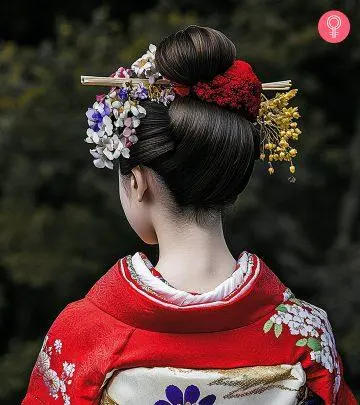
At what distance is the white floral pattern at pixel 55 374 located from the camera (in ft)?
6.16

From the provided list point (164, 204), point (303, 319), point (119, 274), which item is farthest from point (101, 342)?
point (303, 319)

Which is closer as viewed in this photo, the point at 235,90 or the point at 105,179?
the point at 235,90

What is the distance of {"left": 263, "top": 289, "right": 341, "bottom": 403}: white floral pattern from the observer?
6.32ft

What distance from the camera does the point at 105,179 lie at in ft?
14.8

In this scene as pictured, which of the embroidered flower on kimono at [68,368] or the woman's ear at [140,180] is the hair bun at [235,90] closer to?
the woman's ear at [140,180]

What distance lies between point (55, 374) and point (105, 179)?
8.63ft

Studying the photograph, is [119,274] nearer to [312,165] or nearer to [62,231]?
[62,231]

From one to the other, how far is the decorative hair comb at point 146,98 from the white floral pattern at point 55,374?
382 mm

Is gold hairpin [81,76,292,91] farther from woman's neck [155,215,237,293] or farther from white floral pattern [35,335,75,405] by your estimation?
white floral pattern [35,335,75,405]

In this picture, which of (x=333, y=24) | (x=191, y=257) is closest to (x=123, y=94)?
(x=191, y=257)

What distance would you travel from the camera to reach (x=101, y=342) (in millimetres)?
1846

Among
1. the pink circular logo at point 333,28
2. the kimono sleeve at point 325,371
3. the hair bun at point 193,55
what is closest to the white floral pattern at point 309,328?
the kimono sleeve at point 325,371

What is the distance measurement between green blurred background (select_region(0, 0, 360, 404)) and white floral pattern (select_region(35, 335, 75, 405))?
2231 millimetres

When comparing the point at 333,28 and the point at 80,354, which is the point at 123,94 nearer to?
the point at 80,354
